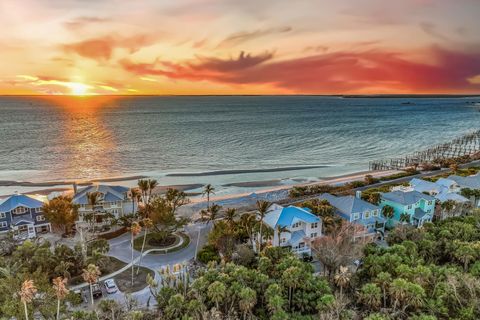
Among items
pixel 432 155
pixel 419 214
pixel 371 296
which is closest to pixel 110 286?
pixel 371 296

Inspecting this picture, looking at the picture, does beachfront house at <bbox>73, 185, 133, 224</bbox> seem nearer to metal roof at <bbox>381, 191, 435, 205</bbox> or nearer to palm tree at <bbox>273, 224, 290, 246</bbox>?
palm tree at <bbox>273, 224, 290, 246</bbox>

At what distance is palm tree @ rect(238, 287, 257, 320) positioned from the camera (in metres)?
24.3

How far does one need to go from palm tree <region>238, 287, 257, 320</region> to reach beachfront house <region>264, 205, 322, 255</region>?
45.3 feet

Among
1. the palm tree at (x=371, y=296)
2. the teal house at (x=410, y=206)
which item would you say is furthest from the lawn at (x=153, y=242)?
the teal house at (x=410, y=206)

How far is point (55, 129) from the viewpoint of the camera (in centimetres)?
14850

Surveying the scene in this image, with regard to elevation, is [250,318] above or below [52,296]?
below

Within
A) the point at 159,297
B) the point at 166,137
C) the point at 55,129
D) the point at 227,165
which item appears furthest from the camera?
the point at 55,129

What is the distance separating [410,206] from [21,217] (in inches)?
2128

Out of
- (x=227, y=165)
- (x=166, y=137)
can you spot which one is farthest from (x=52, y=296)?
(x=166, y=137)

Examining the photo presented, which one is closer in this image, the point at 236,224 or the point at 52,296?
the point at 52,296

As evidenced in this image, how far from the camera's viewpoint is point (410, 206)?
45.8 metres

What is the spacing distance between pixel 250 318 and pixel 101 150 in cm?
9453

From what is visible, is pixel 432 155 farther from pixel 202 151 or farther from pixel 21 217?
pixel 21 217

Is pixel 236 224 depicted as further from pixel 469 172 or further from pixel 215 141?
pixel 215 141
